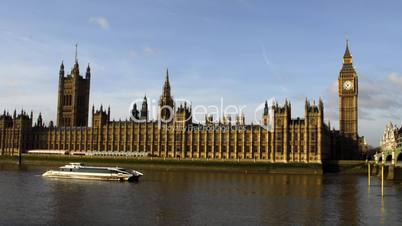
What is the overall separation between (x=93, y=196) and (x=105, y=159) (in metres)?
86.2

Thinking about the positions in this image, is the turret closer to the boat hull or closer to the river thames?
the boat hull

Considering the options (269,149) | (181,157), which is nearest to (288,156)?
(269,149)

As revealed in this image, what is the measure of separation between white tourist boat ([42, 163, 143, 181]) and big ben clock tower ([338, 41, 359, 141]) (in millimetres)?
97240

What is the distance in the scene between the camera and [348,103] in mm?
166875

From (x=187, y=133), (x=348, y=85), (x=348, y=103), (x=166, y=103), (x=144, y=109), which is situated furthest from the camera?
(x=144, y=109)

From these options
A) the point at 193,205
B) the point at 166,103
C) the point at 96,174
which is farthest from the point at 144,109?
the point at 193,205

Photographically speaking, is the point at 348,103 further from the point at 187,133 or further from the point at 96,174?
the point at 96,174

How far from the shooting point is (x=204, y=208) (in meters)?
51.4

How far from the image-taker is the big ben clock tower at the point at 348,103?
16550 centimetres

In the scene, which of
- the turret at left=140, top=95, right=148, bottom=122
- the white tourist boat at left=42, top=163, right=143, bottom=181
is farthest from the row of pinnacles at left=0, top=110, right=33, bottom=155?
the white tourist boat at left=42, top=163, right=143, bottom=181

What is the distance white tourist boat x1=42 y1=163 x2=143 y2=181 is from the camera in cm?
8862

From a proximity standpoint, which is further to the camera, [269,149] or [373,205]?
[269,149]

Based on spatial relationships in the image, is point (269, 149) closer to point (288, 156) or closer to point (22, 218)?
point (288, 156)

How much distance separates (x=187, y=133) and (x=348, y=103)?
58885mm
